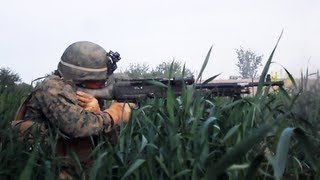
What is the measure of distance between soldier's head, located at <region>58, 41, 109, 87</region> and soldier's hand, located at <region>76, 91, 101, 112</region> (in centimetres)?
10

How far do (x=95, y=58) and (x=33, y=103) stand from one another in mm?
488

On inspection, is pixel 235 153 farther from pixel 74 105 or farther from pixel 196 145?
pixel 74 105

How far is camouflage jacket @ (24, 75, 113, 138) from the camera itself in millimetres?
2611

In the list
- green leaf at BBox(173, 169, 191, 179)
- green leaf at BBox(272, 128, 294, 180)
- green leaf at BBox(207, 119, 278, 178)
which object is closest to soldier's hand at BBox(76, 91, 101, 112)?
green leaf at BBox(173, 169, 191, 179)

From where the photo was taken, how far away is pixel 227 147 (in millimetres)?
1768

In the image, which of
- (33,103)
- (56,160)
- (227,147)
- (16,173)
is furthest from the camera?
(33,103)

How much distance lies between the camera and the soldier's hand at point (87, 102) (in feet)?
9.38

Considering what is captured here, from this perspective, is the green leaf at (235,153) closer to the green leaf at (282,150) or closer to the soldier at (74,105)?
the green leaf at (282,150)

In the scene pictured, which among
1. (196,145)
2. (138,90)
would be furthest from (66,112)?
(196,145)

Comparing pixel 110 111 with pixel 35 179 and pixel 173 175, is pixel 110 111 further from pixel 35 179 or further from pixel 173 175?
pixel 173 175

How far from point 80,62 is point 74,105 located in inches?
14.1

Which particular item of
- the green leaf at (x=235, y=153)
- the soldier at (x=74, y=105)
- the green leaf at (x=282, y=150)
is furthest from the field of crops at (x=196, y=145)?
the green leaf at (x=235, y=153)

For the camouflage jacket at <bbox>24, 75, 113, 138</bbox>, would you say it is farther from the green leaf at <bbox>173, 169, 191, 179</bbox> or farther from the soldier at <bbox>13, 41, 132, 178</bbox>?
the green leaf at <bbox>173, 169, 191, 179</bbox>

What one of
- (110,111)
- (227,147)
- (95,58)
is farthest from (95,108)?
(227,147)
